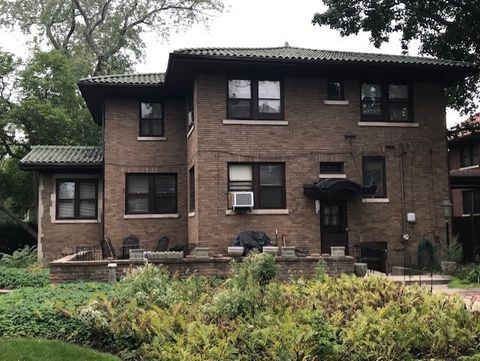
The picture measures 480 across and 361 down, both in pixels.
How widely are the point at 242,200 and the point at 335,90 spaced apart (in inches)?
190

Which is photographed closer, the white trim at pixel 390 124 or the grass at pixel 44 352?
the grass at pixel 44 352

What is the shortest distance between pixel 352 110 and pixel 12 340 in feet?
40.0

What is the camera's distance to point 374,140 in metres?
16.3

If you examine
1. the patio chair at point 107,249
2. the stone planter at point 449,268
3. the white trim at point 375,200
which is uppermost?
the white trim at point 375,200

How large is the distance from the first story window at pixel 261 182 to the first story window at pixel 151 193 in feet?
11.2

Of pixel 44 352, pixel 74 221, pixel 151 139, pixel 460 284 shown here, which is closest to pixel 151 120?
pixel 151 139

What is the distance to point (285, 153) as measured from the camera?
15758 millimetres

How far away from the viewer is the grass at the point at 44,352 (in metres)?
6.62

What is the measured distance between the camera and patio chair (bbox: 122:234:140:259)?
17.3 m

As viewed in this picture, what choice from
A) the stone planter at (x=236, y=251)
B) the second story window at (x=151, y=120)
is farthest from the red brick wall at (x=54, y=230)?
the stone planter at (x=236, y=251)

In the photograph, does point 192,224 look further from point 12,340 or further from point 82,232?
point 12,340

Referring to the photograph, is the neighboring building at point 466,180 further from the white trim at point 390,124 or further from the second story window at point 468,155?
the white trim at point 390,124

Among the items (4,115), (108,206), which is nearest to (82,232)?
(108,206)

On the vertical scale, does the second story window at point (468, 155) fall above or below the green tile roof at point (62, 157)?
above
